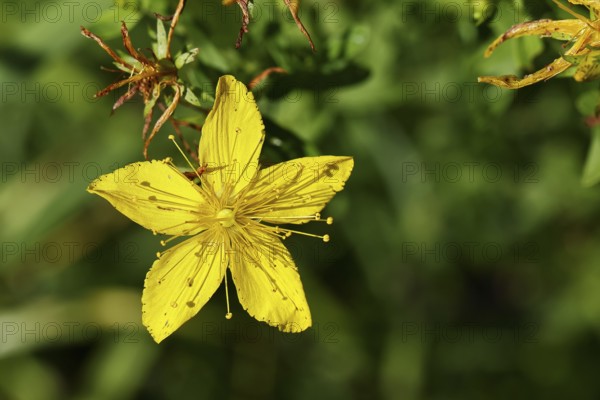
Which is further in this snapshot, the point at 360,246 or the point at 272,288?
the point at 360,246

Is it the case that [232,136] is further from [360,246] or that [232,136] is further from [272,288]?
[360,246]

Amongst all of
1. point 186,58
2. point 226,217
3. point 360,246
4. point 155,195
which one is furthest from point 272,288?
point 360,246

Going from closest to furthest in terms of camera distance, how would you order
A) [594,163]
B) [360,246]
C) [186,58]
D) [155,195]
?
[186,58] → [155,195] → [594,163] → [360,246]

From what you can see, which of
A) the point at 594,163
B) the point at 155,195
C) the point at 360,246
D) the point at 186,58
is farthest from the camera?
the point at 360,246

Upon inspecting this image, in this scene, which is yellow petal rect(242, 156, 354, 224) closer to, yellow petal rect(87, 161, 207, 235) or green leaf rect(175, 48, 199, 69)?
yellow petal rect(87, 161, 207, 235)

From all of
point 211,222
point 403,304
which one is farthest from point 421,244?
point 211,222

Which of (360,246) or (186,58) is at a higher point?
(186,58)
